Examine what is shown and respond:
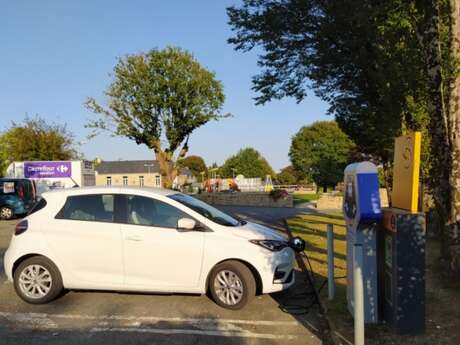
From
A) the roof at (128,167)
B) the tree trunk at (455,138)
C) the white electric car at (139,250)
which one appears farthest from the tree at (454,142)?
the roof at (128,167)

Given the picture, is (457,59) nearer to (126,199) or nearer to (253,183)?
(126,199)

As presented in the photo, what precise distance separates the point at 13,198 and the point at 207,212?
1697 centimetres

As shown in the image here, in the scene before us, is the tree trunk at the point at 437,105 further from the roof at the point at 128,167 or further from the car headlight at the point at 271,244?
the roof at the point at 128,167

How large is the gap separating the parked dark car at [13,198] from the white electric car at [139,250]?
15.7 metres

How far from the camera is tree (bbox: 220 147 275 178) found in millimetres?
101625

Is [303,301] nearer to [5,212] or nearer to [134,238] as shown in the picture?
[134,238]

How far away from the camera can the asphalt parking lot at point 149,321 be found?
519cm

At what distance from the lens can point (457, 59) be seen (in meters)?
6.48

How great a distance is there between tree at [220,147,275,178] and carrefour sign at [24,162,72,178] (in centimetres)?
7204

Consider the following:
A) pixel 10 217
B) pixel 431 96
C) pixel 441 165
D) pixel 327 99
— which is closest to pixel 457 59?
pixel 431 96

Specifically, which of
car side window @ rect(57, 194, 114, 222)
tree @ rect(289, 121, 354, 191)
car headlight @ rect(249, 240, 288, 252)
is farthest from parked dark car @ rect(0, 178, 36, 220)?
tree @ rect(289, 121, 354, 191)

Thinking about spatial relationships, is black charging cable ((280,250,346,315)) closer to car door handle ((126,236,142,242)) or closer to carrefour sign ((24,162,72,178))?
car door handle ((126,236,142,242))

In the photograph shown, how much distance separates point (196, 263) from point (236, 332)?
1235 millimetres

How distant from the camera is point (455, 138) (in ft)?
21.3
